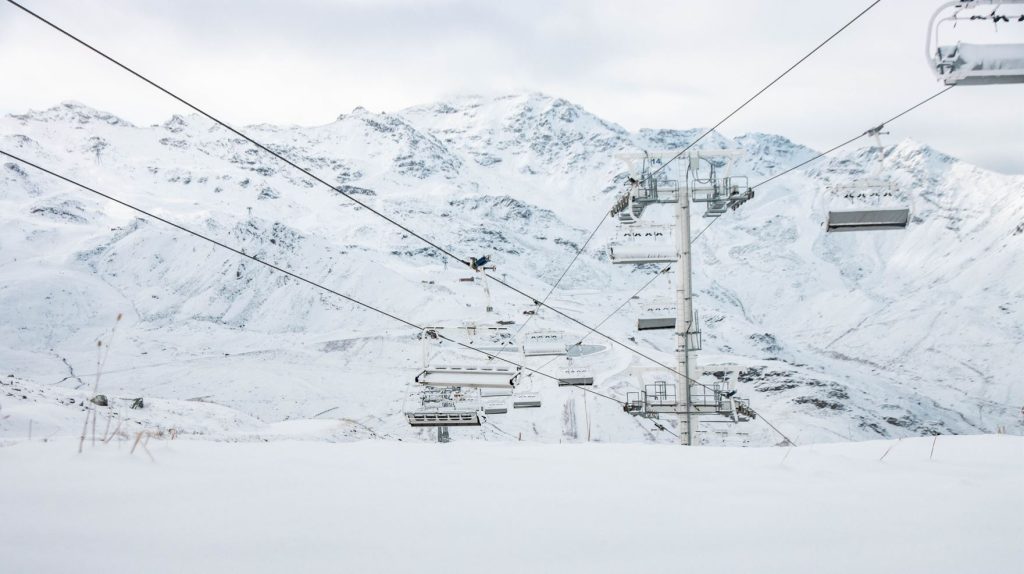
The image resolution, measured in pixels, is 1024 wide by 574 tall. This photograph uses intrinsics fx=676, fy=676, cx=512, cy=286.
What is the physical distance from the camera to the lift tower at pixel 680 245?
669 inches

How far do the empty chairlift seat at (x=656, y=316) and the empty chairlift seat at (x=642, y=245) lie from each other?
67.2 inches

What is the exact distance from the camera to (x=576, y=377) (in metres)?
23.3

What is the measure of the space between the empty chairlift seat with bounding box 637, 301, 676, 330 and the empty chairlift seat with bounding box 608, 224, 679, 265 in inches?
67.2

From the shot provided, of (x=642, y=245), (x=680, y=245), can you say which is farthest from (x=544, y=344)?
(x=642, y=245)

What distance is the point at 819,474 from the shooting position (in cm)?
482

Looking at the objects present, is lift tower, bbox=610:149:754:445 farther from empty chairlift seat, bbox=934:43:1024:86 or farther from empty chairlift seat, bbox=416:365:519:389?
empty chairlift seat, bbox=934:43:1024:86

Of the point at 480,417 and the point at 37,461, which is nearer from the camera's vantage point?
the point at 37,461

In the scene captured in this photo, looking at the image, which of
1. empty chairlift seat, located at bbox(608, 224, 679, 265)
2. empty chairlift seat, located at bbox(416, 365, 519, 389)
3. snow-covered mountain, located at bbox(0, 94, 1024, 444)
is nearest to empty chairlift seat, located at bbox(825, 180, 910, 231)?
snow-covered mountain, located at bbox(0, 94, 1024, 444)

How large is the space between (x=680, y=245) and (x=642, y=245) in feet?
5.09

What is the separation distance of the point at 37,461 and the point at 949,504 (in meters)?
5.15

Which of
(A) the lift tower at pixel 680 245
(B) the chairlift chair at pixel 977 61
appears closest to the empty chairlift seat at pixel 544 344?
(A) the lift tower at pixel 680 245

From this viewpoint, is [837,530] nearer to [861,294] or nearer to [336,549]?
[336,549]

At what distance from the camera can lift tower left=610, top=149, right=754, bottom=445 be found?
17.0 meters

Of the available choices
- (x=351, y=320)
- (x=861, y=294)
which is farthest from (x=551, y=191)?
(x=351, y=320)
